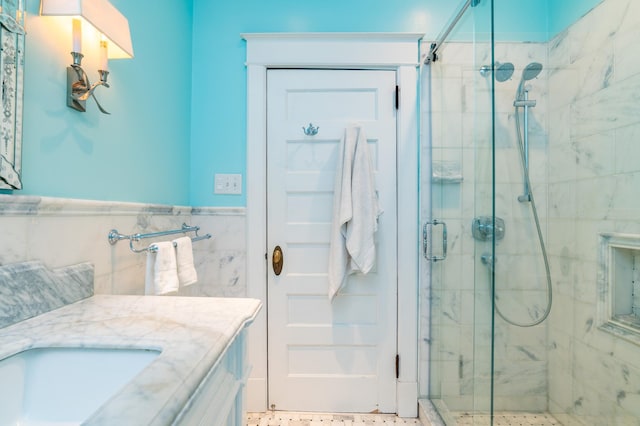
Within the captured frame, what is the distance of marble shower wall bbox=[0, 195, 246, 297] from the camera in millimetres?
821

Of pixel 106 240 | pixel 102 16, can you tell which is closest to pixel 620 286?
pixel 106 240

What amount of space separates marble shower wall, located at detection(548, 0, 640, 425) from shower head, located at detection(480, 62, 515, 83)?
1.01 ft

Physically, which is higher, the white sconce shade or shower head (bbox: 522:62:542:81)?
shower head (bbox: 522:62:542:81)

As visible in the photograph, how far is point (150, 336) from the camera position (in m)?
0.68

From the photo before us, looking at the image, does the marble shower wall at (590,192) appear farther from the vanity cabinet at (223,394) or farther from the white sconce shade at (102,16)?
the white sconce shade at (102,16)

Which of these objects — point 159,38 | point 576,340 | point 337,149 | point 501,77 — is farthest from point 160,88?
point 576,340

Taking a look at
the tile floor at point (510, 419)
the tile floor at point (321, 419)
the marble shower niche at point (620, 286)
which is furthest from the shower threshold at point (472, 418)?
the marble shower niche at point (620, 286)

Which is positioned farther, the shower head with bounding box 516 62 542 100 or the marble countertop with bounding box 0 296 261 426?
the shower head with bounding box 516 62 542 100

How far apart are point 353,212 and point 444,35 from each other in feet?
3.15

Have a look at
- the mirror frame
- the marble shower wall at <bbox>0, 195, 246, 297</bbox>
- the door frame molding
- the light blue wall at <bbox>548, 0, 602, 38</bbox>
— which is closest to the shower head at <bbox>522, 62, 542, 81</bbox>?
the light blue wall at <bbox>548, 0, 602, 38</bbox>

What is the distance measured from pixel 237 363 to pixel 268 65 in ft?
4.86

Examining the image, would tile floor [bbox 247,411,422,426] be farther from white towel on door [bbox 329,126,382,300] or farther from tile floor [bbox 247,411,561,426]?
white towel on door [bbox 329,126,382,300]

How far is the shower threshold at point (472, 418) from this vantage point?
126 cm

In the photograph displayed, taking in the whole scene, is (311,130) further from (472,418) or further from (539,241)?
(472,418)
